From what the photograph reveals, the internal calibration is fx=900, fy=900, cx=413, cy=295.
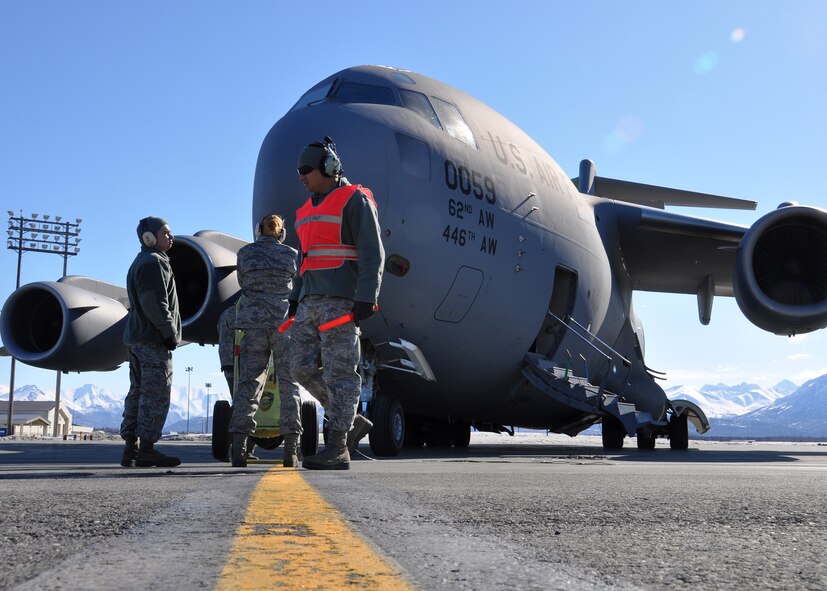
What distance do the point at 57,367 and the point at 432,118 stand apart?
6.73m

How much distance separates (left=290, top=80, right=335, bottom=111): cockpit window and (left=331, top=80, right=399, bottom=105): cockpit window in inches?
5.7

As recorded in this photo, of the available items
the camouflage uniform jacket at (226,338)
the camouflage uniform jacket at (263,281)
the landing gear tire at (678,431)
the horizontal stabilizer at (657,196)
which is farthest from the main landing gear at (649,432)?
the camouflage uniform jacket at (263,281)

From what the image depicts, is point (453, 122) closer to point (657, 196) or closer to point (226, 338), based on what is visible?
point (226, 338)

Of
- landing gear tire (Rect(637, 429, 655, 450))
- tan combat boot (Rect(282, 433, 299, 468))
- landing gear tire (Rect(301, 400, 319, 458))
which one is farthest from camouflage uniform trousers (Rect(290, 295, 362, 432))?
landing gear tire (Rect(637, 429, 655, 450))

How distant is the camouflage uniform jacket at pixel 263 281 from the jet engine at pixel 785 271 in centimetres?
776

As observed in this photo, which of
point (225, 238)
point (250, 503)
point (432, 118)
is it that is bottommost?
point (250, 503)

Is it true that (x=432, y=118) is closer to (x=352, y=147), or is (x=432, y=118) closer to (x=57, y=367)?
(x=352, y=147)

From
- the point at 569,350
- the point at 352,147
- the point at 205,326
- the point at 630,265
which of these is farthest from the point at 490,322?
the point at 630,265

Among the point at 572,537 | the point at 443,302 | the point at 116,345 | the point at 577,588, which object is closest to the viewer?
the point at 577,588

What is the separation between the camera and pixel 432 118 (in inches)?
369

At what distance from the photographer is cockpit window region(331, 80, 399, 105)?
932 cm

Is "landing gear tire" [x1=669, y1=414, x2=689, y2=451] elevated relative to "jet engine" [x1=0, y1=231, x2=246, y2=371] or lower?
lower

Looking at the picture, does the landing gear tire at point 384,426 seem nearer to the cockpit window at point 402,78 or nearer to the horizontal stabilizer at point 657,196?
the cockpit window at point 402,78

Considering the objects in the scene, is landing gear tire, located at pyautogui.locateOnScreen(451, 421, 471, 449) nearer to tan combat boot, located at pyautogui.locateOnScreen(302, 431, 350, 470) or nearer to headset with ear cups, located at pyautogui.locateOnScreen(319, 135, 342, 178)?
tan combat boot, located at pyautogui.locateOnScreen(302, 431, 350, 470)
